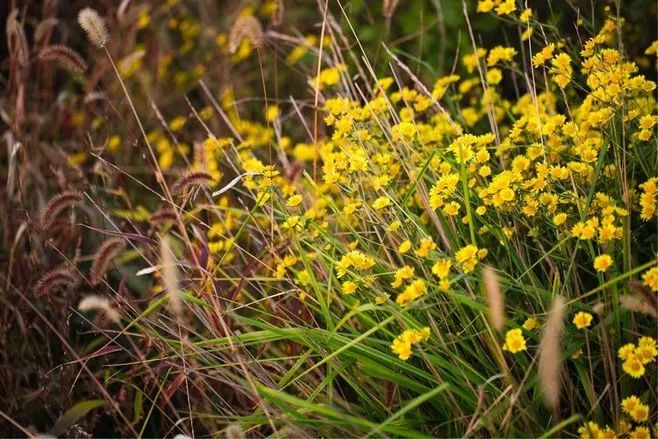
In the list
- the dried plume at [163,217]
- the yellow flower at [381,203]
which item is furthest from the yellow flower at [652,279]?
the dried plume at [163,217]

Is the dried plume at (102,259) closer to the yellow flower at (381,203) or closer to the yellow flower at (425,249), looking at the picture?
the yellow flower at (381,203)

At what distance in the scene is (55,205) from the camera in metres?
2.02

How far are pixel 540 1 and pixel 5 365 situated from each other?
2.38 m

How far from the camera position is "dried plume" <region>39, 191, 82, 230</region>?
1.98 m

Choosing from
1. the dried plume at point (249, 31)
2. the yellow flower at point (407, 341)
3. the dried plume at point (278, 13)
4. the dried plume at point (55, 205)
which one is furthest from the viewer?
the dried plume at point (278, 13)

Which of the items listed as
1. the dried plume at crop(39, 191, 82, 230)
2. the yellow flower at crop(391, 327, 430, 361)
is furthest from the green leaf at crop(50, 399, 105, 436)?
the yellow flower at crop(391, 327, 430, 361)

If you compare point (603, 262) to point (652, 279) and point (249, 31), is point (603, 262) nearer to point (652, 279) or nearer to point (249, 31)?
point (652, 279)

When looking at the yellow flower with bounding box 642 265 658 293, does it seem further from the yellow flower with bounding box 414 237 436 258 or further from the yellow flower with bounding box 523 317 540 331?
the yellow flower with bounding box 414 237 436 258

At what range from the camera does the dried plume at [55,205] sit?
1984 millimetres

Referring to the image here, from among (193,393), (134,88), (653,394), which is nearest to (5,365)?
(193,393)

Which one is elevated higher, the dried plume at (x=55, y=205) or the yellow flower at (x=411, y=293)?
the dried plume at (x=55, y=205)

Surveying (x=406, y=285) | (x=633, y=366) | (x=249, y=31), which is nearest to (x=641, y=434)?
(x=633, y=366)

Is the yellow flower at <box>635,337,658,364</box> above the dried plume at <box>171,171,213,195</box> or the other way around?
the other way around

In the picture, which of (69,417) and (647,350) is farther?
(69,417)
